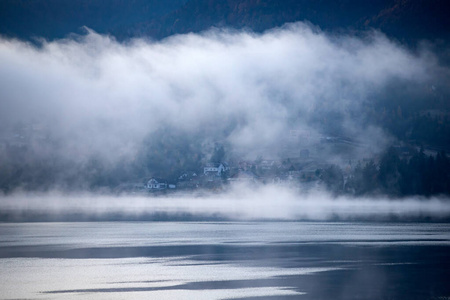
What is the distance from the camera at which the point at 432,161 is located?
7170 inches

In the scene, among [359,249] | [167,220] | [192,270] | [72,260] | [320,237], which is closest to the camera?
[192,270]

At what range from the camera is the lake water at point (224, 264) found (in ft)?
104

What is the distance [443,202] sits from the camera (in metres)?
168

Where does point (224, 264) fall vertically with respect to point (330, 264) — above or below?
above

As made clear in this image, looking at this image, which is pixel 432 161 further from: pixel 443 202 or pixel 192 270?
pixel 192 270

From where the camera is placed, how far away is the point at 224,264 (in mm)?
41250

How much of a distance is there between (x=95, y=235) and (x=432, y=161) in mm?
140132

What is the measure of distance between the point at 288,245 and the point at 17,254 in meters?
22.2

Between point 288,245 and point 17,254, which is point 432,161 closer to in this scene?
point 288,245

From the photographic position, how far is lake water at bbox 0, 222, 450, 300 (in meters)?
31.6

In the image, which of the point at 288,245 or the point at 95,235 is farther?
the point at 95,235

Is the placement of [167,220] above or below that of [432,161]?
below

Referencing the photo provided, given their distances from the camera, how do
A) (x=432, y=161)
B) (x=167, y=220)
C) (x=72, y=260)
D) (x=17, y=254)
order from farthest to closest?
(x=432, y=161) < (x=167, y=220) < (x=17, y=254) < (x=72, y=260)

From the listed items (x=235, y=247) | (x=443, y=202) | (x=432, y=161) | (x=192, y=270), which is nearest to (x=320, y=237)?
(x=235, y=247)
